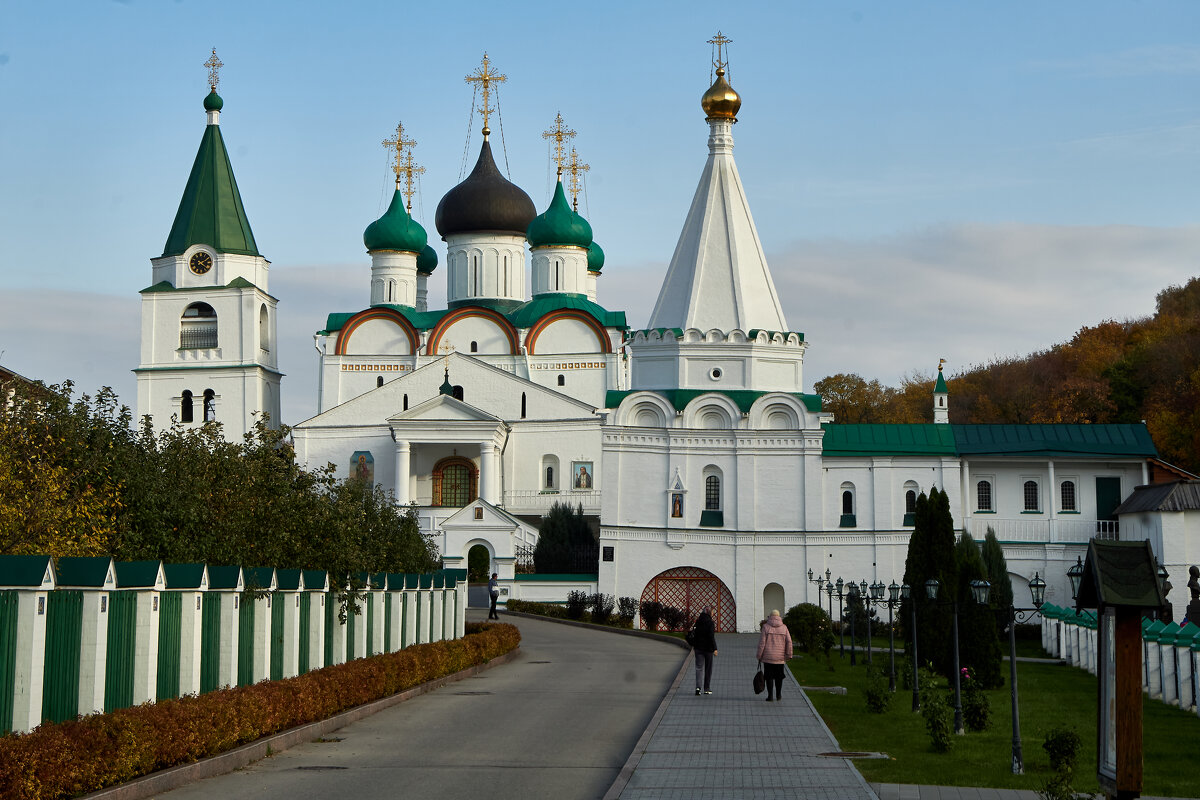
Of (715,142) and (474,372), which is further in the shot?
(474,372)

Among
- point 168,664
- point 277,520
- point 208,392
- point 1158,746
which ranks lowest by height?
point 1158,746

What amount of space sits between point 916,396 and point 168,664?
5541 centimetres

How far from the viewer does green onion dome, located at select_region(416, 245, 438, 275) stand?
56969 millimetres

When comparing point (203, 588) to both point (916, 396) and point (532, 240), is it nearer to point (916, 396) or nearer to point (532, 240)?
point (532, 240)

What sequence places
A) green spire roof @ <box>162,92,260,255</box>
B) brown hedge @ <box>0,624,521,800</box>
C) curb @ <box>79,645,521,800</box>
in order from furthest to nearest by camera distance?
green spire roof @ <box>162,92,260,255</box>, curb @ <box>79,645,521,800</box>, brown hedge @ <box>0,624,521,800</box>

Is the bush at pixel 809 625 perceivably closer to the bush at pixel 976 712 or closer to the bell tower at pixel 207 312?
the bush at pixel 976 712

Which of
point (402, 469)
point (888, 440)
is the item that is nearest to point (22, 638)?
point (888, 440)

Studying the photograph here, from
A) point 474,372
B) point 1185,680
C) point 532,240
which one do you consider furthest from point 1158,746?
point 532,240

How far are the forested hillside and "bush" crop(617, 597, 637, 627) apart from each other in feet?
66.1

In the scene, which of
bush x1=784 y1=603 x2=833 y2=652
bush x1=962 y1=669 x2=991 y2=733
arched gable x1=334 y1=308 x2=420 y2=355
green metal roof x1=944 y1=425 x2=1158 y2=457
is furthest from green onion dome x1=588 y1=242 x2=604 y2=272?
bush x1=962 y1=669 x2=991 y2=733

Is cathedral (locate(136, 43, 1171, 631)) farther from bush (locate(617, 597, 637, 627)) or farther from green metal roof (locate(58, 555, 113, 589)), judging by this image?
green metal roof (locate(58, 555, 113, 589))

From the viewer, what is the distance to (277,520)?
1680 centimetres

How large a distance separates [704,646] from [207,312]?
1426 inches

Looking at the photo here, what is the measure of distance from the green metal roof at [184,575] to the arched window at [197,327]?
128 ft
